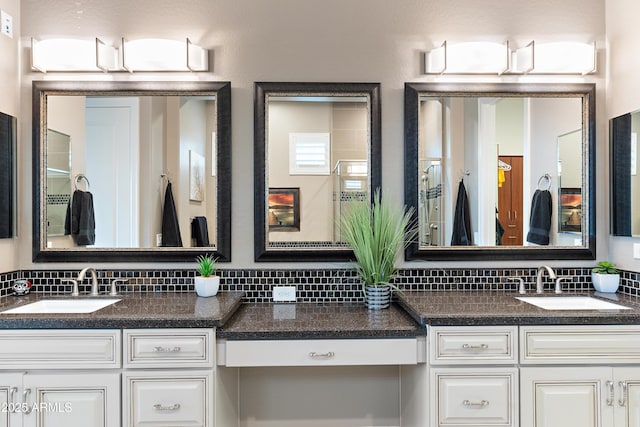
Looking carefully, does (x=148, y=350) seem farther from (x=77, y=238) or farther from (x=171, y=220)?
(x=77, y=238)

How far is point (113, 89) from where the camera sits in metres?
2.27

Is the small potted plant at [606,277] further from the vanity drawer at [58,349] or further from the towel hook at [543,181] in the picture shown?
the vanity drawer at [58,349]

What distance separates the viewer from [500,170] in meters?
2.29

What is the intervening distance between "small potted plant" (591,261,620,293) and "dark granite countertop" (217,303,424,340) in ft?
3.58

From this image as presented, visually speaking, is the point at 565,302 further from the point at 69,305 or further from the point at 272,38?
the point at 69,305

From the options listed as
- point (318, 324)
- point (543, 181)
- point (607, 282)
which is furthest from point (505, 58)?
point (318, 324)

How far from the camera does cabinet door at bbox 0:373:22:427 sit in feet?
5.46

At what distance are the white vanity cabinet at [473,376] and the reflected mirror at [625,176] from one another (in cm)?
102

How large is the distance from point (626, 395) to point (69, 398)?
7.36ft

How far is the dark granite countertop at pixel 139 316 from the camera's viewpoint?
166 centimetres

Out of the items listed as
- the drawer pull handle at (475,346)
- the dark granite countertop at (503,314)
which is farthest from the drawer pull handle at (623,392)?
the drawer pull handle at (475,346)

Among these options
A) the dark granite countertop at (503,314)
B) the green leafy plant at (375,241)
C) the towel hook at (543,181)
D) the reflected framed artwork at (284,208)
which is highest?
the towel hook at (543,181)

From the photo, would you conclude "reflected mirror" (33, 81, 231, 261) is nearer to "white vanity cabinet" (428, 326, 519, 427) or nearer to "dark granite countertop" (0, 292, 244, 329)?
"dark granite countertop" (0, 292, 244, 329)

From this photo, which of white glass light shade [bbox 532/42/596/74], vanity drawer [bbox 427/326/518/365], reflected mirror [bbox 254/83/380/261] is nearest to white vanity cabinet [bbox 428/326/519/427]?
vanity drawer [bbox 427/326/518/365]
